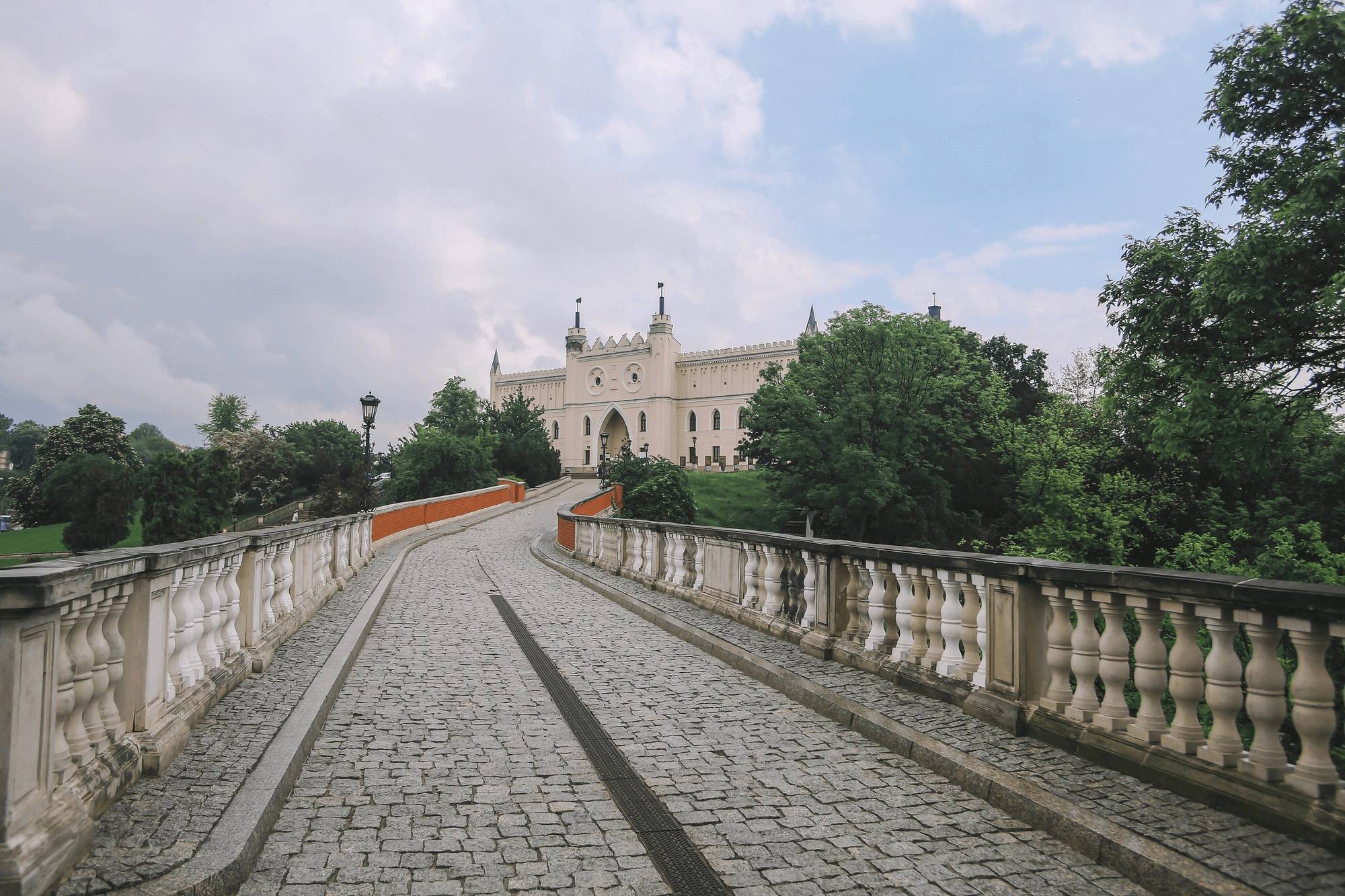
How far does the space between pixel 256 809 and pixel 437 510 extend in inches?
1183

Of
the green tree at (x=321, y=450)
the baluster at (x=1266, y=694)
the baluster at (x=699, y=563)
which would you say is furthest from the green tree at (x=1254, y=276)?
the green tree at (x=321, y=450)

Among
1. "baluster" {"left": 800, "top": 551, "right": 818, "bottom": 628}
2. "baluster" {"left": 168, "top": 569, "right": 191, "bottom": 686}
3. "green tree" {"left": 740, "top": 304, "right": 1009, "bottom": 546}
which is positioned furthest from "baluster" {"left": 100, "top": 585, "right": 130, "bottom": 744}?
"green tree" {"left": 740, "top": 304, "right": 1009, "bottom": 546}

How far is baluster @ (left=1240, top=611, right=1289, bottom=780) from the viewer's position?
3.38m

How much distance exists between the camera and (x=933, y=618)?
19.3 feet

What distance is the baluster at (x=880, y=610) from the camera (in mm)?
6578

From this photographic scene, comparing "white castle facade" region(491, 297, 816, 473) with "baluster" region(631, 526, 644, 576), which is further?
"white castle facade" region(491, 297, 816, 473)

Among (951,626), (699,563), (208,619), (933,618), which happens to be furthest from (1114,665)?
(699,563)

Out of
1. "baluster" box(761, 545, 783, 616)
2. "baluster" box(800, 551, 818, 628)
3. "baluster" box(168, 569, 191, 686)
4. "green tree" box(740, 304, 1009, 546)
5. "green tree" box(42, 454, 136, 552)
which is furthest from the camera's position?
"green tree" box(42, 454, 136, 552)

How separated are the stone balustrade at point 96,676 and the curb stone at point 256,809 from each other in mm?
414

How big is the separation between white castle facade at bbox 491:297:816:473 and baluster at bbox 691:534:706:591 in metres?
72.8

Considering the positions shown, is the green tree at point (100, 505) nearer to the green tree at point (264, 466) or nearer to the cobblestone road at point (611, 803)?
the green tree at point (264, 466)

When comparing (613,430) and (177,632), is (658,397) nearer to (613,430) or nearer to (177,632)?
(613,430)

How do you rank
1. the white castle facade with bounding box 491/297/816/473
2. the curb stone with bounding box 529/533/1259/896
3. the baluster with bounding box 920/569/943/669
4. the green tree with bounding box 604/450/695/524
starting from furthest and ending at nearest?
the white castle facade with bounding box 491/297/816/473, the green tree with bounding box 604/450/695/524, the baluster with bounding box 920/569/943/669, the curb stone with bounding box 529/533/1259/896

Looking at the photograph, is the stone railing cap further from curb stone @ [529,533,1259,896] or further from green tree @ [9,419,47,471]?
green tree @ [9,419,47,471]
